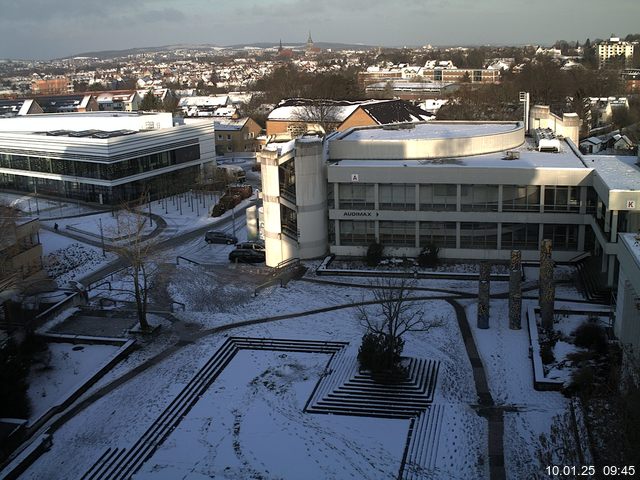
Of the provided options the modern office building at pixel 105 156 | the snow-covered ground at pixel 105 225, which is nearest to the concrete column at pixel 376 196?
the snow-covered ground at pixel 105 225

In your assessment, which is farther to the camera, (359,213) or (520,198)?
(359,213)

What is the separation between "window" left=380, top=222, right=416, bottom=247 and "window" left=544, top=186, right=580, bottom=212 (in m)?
6.24

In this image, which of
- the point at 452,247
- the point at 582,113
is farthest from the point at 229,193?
the point at 582,113

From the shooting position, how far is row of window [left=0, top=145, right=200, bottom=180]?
51.4 meters

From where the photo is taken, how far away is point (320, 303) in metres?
28.7

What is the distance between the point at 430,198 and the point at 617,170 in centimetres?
838

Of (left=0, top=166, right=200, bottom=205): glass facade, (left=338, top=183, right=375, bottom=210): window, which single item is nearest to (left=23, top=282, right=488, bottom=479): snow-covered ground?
(left=338, top=183, right=375, bottom=210): window

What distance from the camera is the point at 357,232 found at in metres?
34.5

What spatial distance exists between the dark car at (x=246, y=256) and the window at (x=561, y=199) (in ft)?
46.0

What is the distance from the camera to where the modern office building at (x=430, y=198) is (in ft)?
106

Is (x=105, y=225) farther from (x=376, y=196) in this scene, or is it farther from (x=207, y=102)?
(x=207, y=102)

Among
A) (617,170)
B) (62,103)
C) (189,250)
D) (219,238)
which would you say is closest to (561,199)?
(617,170)

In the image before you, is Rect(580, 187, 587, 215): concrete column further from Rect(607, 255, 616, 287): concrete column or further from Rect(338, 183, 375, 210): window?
Rect(338, 183, 375, 210): window

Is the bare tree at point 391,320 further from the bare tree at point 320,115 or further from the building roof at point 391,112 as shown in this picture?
the building roof at point 391,112
